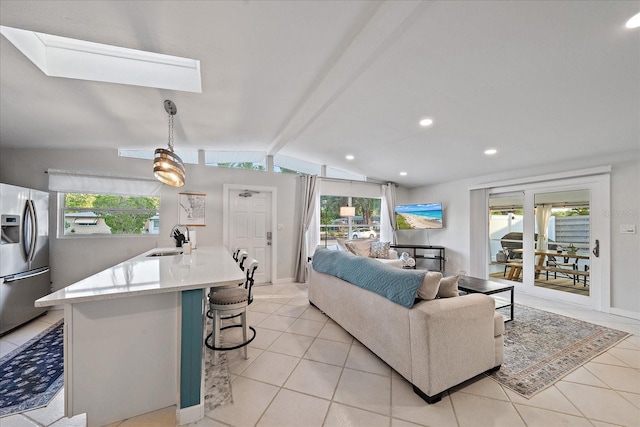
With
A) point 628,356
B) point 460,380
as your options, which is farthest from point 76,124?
point 628,356

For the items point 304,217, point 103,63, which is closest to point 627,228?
point 304,217

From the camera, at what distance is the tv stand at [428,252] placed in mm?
5465

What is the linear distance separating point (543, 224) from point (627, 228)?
924 millimetres

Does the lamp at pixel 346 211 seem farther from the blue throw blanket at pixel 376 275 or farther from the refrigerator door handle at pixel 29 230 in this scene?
the refrigerator door handle at pixel 29 230

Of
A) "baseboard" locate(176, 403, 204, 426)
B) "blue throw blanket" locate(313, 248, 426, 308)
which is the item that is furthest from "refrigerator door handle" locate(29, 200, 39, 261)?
"blue throw blanket" locate(313, 248, 426, 308)

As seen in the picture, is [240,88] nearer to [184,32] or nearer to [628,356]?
[184,32]

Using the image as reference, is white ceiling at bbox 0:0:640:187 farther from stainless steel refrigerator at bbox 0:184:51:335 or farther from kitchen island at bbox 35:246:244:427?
kitchen island at bbox 35:246:244:427

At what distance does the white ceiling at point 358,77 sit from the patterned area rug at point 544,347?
2.24 metres

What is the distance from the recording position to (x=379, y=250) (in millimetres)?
5141

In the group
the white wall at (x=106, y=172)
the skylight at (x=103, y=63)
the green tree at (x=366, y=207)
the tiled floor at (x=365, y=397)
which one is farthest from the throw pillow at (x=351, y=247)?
the skylight at (x=103, y=63)

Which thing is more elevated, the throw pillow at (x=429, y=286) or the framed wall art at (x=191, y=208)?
the framed wall art at (x=191, y=208)

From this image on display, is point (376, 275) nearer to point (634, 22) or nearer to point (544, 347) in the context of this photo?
point (544, 347)

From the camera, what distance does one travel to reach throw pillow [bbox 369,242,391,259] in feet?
16.8

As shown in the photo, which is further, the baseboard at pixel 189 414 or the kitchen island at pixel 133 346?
the baseboard at pixel 189 414
